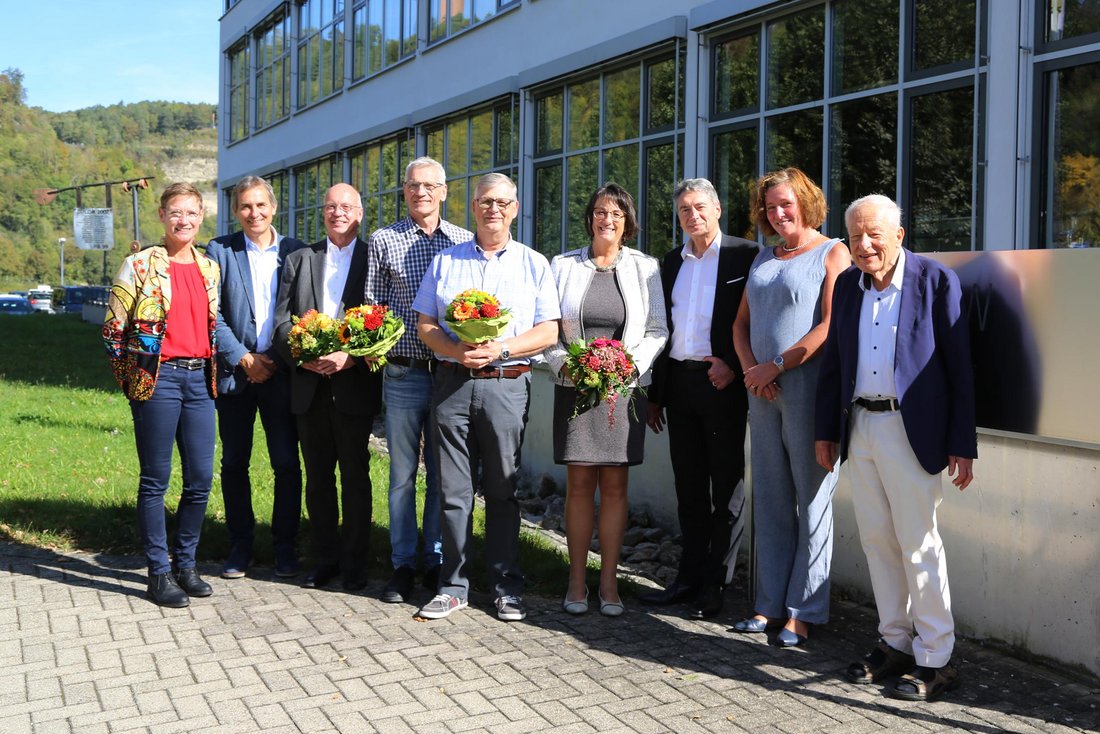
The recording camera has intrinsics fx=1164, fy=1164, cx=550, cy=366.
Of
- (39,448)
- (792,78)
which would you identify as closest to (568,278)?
(792,78)

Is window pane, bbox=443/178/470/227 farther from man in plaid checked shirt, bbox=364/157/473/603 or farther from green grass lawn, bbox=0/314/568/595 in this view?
man in plaid checked shirt, bbox=364/157/473/603

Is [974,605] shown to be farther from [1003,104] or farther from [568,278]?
[1003,104]

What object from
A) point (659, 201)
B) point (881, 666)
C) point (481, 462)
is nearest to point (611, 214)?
point (481, 462)

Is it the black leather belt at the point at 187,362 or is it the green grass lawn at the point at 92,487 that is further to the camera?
the green grass lawn at the point at 92,487

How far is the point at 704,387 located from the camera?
6059mm

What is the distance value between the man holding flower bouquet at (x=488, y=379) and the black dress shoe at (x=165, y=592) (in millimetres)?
1299

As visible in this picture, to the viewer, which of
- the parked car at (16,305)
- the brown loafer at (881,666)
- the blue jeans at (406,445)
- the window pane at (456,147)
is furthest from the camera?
the parked car at (16,305)

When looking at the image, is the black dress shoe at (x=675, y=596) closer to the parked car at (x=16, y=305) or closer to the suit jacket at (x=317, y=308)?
the suit jacket at (x=317, y=308)

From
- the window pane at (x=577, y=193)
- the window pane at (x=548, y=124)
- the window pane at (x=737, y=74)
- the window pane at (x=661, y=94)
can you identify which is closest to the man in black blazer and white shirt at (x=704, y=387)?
the window pane at (x=737, y=74)

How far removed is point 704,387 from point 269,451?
2.58m

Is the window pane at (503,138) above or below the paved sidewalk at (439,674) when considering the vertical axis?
above

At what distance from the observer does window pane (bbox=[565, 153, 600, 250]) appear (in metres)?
12.9

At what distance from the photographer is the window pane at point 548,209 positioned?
13.7 meters

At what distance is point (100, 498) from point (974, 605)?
6296 mm
